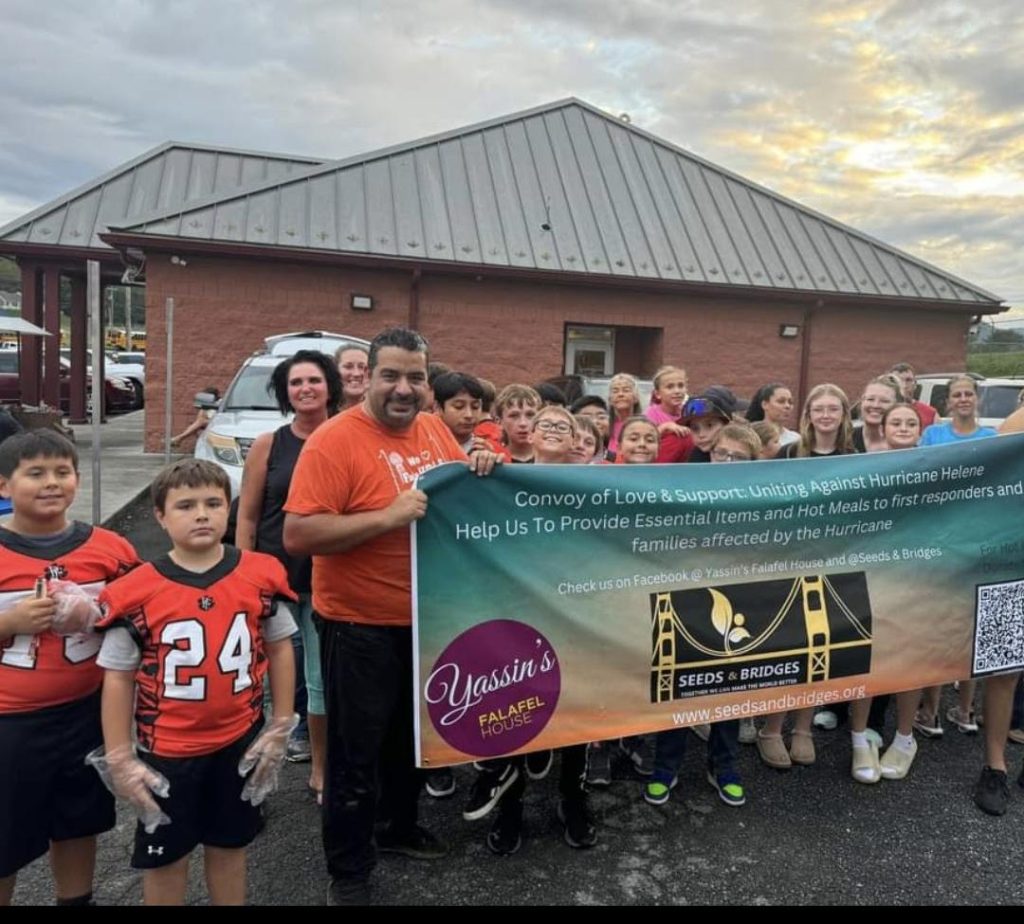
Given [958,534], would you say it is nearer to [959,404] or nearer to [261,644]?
[959,404]

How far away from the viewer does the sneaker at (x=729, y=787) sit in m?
3.36

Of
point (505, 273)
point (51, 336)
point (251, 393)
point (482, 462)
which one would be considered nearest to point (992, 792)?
point (482, 462)

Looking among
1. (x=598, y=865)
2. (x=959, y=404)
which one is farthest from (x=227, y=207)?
(x=598, y=865)

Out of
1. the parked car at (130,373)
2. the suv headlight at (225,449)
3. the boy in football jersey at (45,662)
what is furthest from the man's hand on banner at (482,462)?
the parked car at (130,373)

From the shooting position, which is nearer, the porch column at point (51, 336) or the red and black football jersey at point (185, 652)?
the red and black football jersey at point (185, 652)

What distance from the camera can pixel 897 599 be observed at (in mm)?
3455

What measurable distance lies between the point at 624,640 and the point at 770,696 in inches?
30.2

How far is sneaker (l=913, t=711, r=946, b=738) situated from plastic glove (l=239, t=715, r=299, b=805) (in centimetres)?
358

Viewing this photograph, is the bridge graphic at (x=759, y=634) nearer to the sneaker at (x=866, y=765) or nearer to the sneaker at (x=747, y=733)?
the sneaker at (x=866, y=765)

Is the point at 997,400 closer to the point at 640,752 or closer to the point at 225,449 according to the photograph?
the point at 640,752

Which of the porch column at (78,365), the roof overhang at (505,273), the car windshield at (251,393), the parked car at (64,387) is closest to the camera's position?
the car windshield at (251,393)

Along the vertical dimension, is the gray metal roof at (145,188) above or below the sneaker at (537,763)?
above

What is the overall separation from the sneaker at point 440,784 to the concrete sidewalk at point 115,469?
18.9ft
